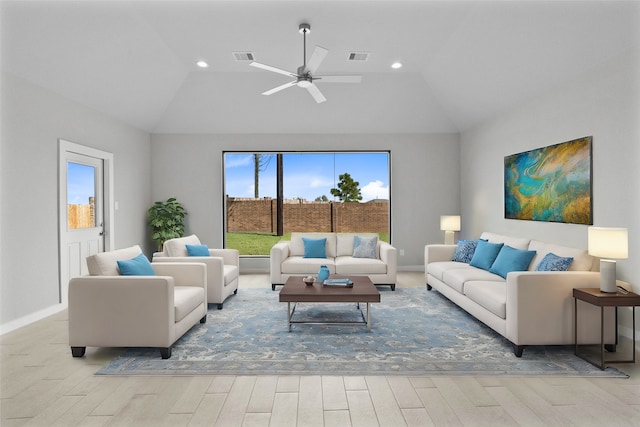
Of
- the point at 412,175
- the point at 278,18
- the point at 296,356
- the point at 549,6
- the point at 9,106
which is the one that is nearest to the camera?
the point at 296,356

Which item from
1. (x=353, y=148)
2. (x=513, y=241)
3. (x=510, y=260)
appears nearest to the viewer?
(x=510, y=260)

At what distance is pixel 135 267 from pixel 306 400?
2.04 m

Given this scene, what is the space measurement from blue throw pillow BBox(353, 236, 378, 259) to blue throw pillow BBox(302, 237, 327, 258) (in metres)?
0.52

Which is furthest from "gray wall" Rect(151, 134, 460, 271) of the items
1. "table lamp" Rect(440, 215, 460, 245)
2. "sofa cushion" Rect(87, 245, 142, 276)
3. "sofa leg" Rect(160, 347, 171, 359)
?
"sofa leg" Rect(160, 347, 171, 359)

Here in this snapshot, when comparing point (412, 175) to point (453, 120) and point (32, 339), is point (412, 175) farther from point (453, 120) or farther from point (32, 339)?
point (32, 339)

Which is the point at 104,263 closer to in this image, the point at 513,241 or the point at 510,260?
the point at 510,260

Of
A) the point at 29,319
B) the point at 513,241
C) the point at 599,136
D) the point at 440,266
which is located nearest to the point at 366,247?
the point at 440,266

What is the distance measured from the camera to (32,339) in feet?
11.3

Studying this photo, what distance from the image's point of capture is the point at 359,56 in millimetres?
5145

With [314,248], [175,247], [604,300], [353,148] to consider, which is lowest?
[604,300]

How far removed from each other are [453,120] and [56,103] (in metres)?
6.17

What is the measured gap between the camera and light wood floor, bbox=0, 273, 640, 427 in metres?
2.15

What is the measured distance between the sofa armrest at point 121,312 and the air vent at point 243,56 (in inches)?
136

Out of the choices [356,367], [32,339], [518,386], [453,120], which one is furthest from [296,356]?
[453,120]
